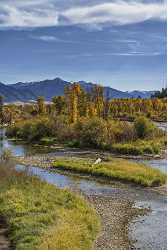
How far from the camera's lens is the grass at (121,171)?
53031mm

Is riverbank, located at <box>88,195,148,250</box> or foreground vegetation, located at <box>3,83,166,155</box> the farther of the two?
foreground vegetation, located at <box>3,83,166,155</box>

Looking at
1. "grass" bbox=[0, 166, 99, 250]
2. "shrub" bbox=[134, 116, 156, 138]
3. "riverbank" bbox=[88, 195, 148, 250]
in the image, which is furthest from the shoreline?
"shrub" bbox=[134, 116, 156, 138]

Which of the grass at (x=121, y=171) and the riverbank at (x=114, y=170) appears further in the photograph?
the riverbank at (x=114, y=170)

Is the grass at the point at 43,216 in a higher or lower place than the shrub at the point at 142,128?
lower

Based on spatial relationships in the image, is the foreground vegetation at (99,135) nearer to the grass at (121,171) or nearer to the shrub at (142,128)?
the shrub at (142,128)

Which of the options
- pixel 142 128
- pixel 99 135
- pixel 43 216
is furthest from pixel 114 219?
pixel 142 128

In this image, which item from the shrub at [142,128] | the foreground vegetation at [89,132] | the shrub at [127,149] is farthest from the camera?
the shrub at [142,128]

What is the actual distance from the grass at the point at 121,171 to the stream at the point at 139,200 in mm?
1868

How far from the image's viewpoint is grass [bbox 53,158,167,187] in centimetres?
5303

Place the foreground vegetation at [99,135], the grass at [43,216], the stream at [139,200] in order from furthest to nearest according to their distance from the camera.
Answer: the foreground vegetation at [99,135], the stream at [139,200], the grass at [43,216]

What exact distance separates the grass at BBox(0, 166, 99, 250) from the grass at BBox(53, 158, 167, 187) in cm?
1337

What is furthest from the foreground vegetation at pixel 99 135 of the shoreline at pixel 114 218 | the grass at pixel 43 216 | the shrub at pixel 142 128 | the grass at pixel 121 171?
the grass at pixel 43 216

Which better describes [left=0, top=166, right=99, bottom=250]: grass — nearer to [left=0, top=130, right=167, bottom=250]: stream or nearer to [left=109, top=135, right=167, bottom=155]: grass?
[left=0, top=130, right=167, bottom=250]: stream

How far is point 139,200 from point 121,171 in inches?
549
